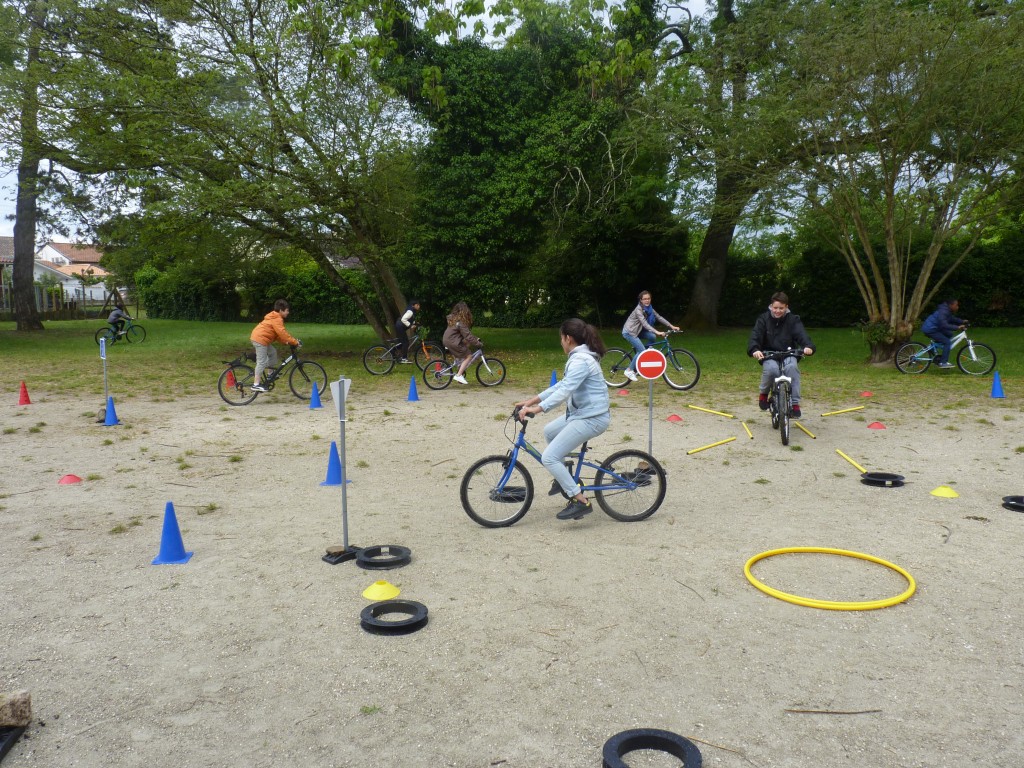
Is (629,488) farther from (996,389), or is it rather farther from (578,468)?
(996,389)

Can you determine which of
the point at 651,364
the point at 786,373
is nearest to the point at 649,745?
the point at 651,364

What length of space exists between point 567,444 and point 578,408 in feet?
0.94

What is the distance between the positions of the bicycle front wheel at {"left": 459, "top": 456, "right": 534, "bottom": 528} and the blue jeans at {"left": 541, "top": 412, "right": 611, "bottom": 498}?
0.83 ft

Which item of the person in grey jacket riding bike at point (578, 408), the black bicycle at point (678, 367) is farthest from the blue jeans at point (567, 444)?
the black bicycle at point (678, 367)

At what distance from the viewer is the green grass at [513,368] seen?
1273cm

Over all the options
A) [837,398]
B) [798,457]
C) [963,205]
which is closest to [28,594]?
[798,457]

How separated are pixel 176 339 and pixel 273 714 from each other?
91.3 ft

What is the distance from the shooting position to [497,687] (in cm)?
333

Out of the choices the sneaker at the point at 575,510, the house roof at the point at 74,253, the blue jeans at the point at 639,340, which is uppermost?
the house roof at the point at 74,253

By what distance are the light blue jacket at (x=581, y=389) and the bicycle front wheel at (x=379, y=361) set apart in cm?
1104

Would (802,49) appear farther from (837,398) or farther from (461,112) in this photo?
(461,112)

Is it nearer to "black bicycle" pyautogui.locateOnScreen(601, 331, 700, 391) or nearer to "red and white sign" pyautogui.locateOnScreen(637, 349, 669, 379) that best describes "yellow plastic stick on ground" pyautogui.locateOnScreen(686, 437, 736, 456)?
"red and white sign" pyautogui.locateOnScreen(637, 349, 669, 379)

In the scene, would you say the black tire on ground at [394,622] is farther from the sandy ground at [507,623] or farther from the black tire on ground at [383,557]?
the black tire on ground at [383,557]

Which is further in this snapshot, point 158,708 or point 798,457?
point 798,457
